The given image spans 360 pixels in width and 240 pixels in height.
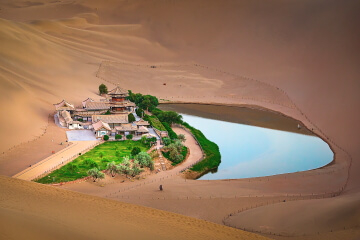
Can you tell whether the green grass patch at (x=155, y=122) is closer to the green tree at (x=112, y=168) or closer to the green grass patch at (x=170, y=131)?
the green grass patch at (x=170, y=131)

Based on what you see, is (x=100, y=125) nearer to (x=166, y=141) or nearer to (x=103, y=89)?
(x=166, y=141)

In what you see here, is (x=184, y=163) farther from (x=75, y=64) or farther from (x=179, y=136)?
(x=75, y=64)

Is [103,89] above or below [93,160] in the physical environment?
above

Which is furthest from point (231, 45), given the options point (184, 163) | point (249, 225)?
point (249, 225)

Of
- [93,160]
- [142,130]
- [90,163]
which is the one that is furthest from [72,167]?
[142,130]

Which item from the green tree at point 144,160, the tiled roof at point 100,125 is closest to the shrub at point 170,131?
the tiled roof at point 100,125

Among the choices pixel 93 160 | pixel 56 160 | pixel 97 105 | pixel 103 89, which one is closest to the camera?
pixel 56 160
